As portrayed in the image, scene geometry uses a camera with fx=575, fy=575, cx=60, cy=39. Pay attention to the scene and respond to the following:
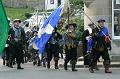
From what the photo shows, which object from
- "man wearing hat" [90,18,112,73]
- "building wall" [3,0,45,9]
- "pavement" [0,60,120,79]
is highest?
"building wall" [3,0,45,9]

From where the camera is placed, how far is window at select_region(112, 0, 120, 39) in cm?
2273

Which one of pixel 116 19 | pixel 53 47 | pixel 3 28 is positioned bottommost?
pixel 53 47

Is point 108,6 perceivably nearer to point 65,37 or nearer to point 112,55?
point 112,55

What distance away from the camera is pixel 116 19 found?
2289 centimetres

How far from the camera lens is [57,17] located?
20672mm

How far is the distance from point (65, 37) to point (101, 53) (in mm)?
1538

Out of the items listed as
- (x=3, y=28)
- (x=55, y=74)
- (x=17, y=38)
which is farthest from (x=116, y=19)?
(x=55, y=74)

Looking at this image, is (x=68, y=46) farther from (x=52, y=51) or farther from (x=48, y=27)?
(x=48, y=27)

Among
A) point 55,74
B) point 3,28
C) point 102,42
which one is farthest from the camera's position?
point 3,28

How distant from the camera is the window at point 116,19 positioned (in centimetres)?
2273

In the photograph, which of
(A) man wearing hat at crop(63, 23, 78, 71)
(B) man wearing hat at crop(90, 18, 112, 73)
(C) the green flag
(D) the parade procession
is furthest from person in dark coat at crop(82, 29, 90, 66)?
(C) the green flag

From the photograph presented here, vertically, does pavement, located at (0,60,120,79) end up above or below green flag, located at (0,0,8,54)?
below

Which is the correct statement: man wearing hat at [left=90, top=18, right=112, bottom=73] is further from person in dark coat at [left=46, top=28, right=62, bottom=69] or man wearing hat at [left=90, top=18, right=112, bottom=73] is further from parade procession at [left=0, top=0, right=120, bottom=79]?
person in dark coat at [left=46, top=28, right=62, bottom=69]

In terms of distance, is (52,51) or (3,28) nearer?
(3,28)
